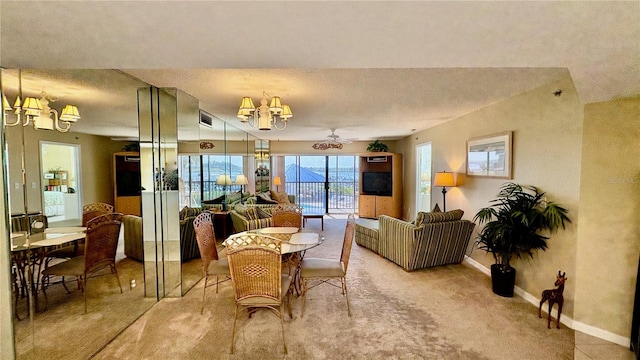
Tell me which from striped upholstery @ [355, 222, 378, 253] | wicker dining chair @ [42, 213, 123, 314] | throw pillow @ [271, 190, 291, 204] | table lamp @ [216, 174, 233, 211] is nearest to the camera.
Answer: wicker dining chair @ [42, 213, 123, 314]

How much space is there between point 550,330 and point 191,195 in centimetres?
433

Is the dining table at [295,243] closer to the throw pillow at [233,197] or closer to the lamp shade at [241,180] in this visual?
the throw pillow at [233,197]

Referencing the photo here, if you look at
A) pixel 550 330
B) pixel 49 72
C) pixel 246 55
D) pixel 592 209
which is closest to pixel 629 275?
pixel 592 209

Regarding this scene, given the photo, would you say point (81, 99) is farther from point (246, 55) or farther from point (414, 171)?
point (414, 171)

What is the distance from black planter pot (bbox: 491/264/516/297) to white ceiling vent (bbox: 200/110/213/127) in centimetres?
464

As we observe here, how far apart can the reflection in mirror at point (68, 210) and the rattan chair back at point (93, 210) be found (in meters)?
0.05

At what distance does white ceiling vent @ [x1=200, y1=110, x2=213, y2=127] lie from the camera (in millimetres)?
4439

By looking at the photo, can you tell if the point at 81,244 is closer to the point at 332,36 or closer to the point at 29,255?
the point at 29,255

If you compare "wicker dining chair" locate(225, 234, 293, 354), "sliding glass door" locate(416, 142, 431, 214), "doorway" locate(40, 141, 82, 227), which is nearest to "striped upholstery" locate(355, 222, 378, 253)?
"sliding glass door" locate(416, 142, 431, 214)

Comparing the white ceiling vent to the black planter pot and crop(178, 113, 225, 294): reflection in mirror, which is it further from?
the black planter pot

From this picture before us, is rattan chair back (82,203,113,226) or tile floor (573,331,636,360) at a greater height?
rattan chair back (82,203,113,226)

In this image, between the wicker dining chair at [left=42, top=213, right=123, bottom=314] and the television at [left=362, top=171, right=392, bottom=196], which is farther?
the television at [left=362, top=171, right=392, bottom=196]

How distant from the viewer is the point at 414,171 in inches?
275

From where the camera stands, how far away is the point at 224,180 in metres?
6.05
